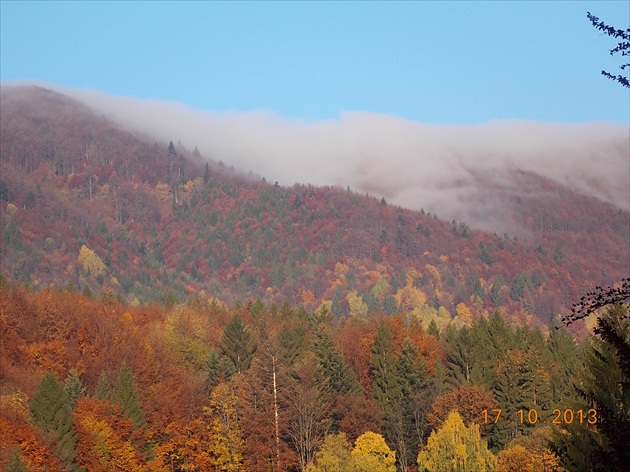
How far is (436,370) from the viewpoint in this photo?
9794 cm

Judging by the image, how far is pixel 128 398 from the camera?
7944 cm

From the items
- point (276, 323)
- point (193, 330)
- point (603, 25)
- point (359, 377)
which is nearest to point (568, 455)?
point (603, 25)

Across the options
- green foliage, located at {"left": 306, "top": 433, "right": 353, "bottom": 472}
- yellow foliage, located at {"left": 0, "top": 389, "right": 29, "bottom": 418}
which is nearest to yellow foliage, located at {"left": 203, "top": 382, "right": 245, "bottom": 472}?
green foliage, located at {"left": 306, "top": 433, "right": 353, "bottom": 472}

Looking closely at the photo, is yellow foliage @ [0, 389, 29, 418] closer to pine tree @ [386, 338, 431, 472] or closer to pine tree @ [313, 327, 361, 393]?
pine tree @ [313, 327, 361, 393]

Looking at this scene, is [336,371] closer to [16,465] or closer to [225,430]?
[225,430]

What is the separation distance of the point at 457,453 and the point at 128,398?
2817cm

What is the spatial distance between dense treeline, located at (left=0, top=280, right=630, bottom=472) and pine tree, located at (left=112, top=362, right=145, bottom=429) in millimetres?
138

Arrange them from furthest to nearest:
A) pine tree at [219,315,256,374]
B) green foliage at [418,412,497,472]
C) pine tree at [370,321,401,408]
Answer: pine tree at [219,315,256,374] < pine tree at [370,321,401,408] < green foliage at [418,412,497,472]

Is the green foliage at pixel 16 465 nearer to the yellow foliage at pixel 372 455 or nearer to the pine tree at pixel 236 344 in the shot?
the yellow foliage at pixel 372 455

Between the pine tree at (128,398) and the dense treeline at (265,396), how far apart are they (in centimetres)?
14

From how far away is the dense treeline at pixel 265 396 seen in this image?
6812cm

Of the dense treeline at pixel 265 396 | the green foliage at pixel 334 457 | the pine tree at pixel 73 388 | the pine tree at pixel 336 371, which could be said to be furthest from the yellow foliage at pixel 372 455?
the pine tree at pixel 73 388

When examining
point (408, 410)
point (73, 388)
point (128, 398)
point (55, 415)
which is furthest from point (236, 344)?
point (55, 415)

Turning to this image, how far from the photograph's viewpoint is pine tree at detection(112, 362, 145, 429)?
7844 cm
